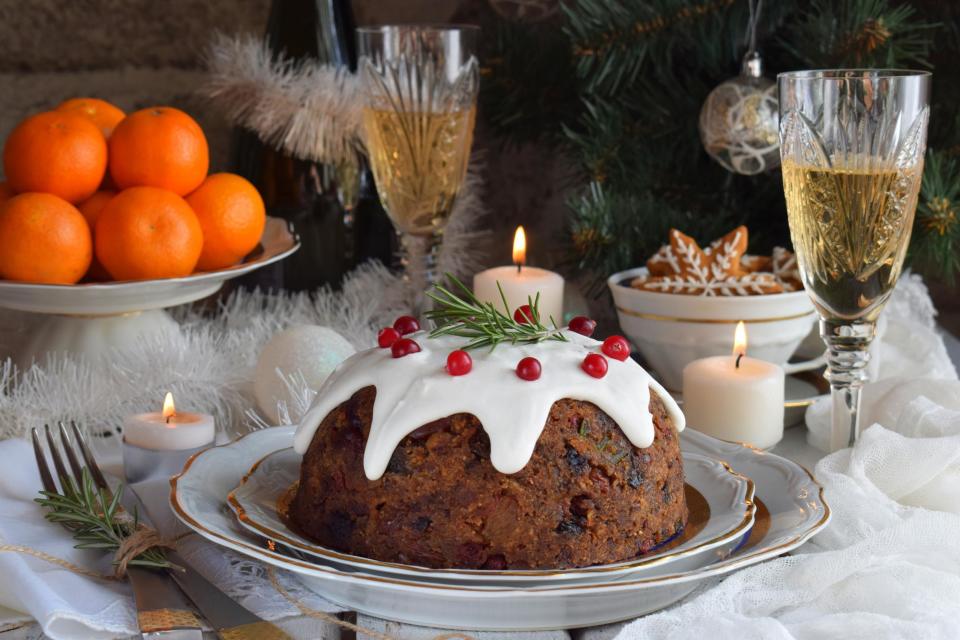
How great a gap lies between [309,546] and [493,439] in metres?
0.15

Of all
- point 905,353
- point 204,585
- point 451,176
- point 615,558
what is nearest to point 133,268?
point 451,176

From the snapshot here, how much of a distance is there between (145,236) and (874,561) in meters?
0.82

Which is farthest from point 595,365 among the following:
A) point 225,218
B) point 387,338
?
point 225,218

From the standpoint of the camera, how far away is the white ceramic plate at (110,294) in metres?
1.24

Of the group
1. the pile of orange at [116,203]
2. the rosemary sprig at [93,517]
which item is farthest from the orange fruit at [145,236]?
the rosemary sprig at [93,517]

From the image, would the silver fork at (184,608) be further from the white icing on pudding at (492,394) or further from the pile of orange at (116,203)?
the pile of orange at (116,203)

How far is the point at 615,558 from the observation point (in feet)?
2.73

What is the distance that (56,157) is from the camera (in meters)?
1.31

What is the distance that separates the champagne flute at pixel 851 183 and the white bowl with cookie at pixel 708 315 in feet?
0.63

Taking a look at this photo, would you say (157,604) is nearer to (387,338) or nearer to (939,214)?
(387,338)

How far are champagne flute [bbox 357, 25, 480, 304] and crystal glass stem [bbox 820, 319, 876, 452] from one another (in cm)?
57

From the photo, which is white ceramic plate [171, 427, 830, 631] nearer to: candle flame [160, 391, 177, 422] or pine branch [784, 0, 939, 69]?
candle flame [160, 391, 177, 422]

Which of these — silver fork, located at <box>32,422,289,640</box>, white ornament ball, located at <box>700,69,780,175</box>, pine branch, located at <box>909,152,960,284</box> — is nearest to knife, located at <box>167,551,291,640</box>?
silver fork, located at <box>32,422,289,640</box>

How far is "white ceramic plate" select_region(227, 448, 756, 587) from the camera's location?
2.54ft
